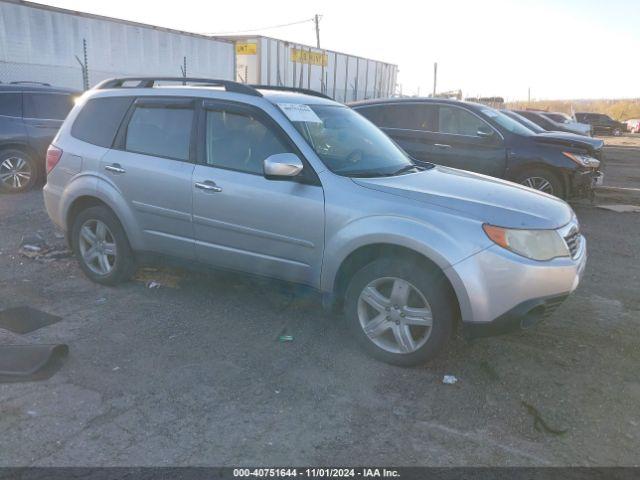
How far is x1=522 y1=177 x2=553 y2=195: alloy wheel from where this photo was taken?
8.32 metres

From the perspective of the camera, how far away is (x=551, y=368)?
3.62 metres

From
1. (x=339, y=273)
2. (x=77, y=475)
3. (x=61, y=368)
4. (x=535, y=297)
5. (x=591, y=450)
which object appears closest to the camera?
(x=77, y=475)

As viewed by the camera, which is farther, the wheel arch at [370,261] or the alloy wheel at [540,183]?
the alloy wheel at [540,183]

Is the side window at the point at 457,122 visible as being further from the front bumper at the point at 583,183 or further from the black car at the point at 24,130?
the black car at the point at 24,130

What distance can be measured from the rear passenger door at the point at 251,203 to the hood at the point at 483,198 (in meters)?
0.48

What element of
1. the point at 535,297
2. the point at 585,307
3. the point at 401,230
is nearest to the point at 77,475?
the point at 401,230

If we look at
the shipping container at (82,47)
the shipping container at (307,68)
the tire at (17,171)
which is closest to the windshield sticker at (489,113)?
the tire at (17,171)

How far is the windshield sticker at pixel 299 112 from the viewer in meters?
4.00

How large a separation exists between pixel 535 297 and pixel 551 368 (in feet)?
2.29

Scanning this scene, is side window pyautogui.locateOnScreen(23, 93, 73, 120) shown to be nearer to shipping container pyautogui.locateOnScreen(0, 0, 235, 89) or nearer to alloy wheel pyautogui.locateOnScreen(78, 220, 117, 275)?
alloy wheel pyautogui.locateOnScreen(78, 220, 117, 275)

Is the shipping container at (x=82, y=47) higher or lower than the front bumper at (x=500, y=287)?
higher

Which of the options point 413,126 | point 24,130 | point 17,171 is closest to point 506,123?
point 413,126

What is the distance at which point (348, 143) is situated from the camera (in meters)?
4.27

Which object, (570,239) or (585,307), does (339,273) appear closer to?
(570,239)
